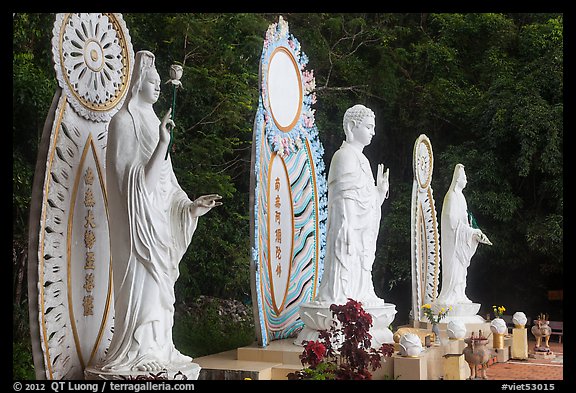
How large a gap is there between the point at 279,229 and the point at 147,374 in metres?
3.09

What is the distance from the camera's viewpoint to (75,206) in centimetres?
535

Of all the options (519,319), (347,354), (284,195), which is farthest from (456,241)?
(347,354)

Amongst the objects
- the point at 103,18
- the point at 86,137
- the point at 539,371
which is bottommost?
the point at 539,371

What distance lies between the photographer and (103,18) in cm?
563

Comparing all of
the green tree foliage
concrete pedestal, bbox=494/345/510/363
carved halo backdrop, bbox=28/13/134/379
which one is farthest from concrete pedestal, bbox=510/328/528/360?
carved halo backdrop, bbox=28/13/134/379

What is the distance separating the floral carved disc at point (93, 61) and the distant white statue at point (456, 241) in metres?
5.49

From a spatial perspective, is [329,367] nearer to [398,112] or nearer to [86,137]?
[86,137]

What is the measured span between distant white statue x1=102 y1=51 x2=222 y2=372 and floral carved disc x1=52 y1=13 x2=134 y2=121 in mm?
391

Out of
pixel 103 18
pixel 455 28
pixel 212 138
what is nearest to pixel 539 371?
pixel 103 18

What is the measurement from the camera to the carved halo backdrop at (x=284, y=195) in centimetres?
720

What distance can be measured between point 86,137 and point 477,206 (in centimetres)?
852

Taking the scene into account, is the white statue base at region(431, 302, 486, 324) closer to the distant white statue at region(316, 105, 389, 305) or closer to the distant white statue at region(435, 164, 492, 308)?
the distant white statue at region(435, 164, 492, 308)

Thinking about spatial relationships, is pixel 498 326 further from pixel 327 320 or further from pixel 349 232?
pixel 327 320

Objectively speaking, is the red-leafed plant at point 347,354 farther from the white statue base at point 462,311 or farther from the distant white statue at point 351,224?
the white statue base at point 462,311
